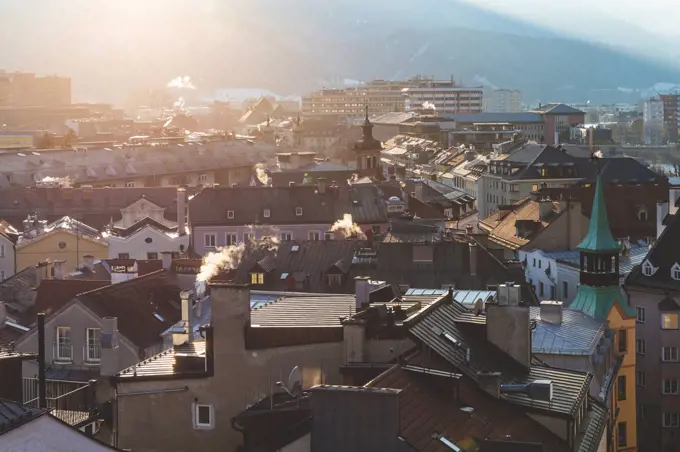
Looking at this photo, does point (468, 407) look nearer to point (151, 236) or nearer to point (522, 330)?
point (522, 330)

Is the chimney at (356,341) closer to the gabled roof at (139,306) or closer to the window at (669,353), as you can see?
the gabled roof at (139,306)

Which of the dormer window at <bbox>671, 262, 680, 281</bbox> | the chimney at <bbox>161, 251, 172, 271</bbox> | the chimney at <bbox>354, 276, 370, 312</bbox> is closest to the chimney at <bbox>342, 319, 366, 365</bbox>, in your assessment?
the chimney at <bbox>354, 276, 370, 312</bbox>

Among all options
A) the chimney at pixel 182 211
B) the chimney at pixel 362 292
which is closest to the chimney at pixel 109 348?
the chimney at pixel 362 292

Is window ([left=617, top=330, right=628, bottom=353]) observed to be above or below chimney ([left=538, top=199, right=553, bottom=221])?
below

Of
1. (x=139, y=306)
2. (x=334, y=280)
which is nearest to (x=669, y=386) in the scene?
(x=334, y=280)

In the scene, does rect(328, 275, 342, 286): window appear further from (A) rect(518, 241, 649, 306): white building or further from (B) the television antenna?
(B) the television antenna

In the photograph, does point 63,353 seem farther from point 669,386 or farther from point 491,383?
point 669,386

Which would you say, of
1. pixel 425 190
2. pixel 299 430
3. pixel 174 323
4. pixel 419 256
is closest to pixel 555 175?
pixel 425 190
